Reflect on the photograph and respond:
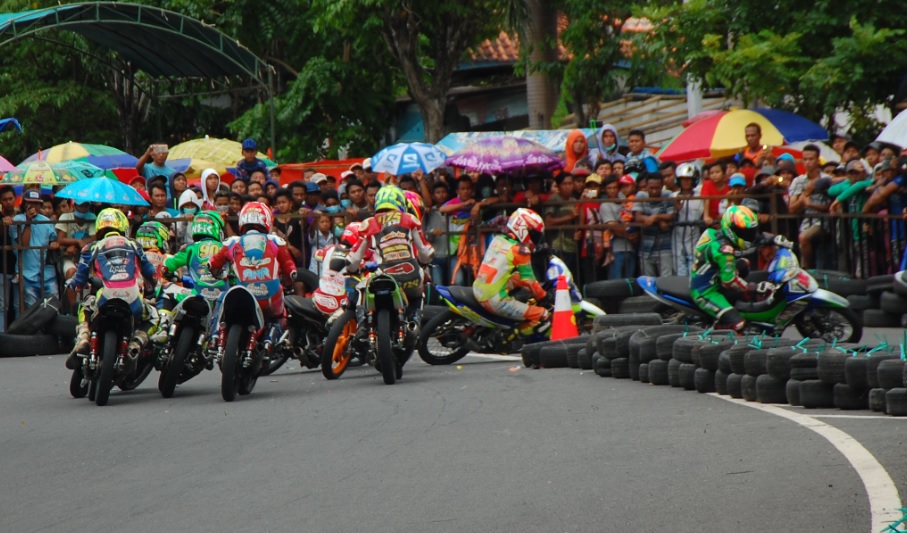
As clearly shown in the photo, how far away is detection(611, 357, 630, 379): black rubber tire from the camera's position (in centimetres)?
1255

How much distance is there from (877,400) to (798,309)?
5.76 m

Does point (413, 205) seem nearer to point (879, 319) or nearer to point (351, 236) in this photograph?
point (351, 236)

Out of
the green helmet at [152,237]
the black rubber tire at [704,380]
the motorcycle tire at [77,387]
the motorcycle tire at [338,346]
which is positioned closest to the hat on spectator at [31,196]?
the green helmet at [152,237]

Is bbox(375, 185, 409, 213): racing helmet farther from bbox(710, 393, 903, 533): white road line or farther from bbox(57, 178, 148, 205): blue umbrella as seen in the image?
bbox(710, 393, 903, 533): white road line

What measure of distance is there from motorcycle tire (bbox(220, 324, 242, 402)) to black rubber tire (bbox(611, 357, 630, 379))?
3.26 metres

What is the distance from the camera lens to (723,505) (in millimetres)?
6512

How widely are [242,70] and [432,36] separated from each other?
480cm

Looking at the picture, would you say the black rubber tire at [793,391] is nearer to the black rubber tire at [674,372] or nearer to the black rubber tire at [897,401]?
the black rubber tire at [897,401]

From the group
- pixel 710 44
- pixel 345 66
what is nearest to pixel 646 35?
pixel 710 44

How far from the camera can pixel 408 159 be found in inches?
737

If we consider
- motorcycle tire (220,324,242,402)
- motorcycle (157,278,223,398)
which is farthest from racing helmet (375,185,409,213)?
motorcycle tire (220,324,242,402)

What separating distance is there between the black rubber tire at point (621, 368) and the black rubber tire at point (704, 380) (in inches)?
53.3

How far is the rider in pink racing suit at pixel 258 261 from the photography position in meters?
12.7

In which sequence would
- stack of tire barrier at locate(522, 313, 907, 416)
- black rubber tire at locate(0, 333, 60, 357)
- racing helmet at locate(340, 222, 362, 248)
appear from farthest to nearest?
1. black rubber tire at locate(0, 333, 60, 357)
2. racing helmet at locate(340, 222, 362, 248)
3. stack of tire barrier at locate(522, 313, 907, 416)
